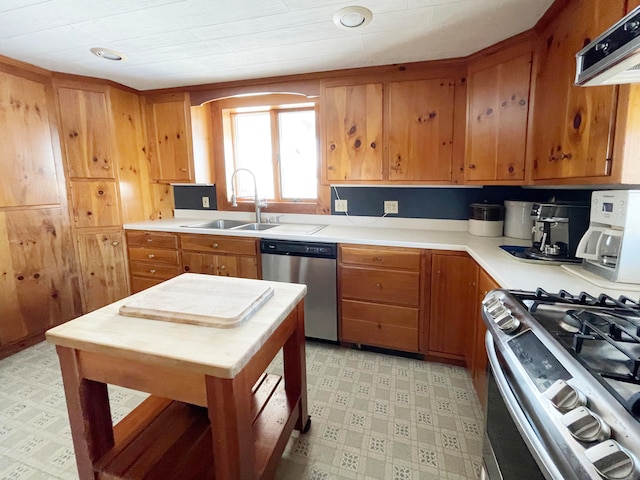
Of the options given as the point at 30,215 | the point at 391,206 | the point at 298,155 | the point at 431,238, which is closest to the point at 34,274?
the point at 30,215

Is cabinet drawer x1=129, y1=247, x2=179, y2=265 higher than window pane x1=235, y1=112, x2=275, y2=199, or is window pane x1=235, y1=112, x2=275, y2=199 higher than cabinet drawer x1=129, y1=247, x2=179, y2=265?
window pane x1=235, y1=112, x2=275, y2=199

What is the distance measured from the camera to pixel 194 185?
3.36 meters

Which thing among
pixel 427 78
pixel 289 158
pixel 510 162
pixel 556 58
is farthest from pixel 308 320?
pixel 556 58

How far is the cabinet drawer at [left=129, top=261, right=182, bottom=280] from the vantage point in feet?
9.56

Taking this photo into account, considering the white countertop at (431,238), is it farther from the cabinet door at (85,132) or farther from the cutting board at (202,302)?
the cutting board at (202,302)

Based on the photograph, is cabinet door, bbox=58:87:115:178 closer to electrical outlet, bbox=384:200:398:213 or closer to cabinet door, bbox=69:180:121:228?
cabinet door, bbox=69:180:121:228

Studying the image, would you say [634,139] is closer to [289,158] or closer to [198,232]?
[289,158]

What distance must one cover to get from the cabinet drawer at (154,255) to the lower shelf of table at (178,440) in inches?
62.7

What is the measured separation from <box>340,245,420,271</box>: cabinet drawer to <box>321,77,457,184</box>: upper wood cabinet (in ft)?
1.93

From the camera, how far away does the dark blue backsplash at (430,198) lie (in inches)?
94.5

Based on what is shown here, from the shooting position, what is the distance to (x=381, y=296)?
229 cm

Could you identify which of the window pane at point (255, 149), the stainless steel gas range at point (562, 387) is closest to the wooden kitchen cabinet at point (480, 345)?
the stainless steel gas range at point (562, 387)

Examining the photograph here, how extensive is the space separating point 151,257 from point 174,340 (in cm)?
226

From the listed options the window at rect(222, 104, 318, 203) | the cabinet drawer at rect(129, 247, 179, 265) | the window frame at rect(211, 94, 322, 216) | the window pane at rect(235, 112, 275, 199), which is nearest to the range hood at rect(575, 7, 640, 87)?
the window frame at rect(211, 94, 322, 216)
